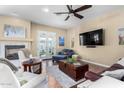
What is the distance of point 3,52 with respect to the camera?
2.99 meters

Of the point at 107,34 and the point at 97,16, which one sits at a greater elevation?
the point at 97,16

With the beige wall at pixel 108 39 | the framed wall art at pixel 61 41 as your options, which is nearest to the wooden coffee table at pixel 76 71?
the beige wall at pixel 108 39

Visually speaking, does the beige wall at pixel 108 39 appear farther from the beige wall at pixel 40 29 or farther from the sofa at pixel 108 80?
the sofa at pixel 108 80

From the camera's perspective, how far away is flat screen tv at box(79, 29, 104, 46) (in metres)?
4.30

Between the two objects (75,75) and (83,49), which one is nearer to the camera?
(75,75)

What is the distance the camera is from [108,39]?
4.13 metres

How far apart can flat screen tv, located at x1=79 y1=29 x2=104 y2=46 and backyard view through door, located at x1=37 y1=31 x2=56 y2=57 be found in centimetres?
165

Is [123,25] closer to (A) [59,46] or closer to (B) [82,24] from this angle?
(B) [82,24]

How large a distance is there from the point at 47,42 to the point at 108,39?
10.8 feet

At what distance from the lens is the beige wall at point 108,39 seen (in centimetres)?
372

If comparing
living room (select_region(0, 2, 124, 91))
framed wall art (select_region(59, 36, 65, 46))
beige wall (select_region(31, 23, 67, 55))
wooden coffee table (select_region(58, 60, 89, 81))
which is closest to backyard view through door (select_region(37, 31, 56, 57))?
living room (select_region(0, 2, 124, 91))

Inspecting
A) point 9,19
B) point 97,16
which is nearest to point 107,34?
point 97,16
